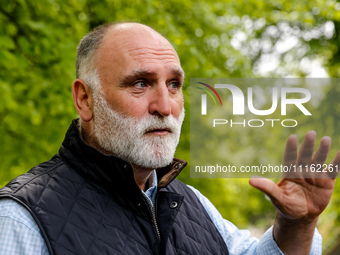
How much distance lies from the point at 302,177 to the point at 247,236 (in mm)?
715

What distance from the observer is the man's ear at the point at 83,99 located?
213 centimetres

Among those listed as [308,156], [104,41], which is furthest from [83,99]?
[308,156]

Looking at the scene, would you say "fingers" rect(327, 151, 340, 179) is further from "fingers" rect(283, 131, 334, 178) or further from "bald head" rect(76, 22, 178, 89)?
→ "bald head" rect(76, 22, 178, 89)

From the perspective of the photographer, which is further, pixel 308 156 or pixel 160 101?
pixel 160 101

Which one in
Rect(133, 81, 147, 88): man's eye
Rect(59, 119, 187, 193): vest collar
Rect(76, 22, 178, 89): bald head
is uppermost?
Rect(76, 22, 178, 89): bald head

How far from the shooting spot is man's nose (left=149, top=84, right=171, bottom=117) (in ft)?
6.40

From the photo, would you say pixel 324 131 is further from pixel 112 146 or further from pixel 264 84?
pixel 112 146

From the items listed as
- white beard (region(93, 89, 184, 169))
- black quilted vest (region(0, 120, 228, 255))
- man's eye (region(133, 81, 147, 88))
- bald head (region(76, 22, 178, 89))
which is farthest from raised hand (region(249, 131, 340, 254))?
bald head (region(76, 22, 178, 89))

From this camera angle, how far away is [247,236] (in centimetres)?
243

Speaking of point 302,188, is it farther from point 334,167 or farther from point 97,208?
point 97,208

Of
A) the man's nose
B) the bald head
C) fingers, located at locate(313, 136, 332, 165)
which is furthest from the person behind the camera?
the bald head

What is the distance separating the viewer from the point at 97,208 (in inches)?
70.1

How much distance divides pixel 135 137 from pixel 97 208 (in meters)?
0.40

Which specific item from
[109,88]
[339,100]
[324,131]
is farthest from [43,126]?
[339,100]
